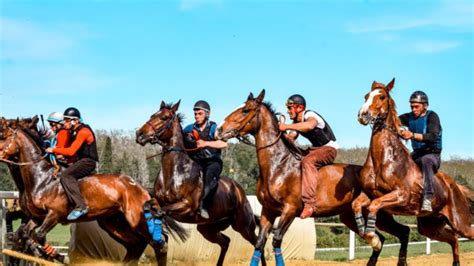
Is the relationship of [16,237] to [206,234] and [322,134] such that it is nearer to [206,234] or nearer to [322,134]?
[206,234]

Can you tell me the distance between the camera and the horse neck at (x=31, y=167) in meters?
12.8

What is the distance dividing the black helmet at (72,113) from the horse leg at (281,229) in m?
4.20

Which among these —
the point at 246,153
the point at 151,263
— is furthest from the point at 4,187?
the point at 151,263

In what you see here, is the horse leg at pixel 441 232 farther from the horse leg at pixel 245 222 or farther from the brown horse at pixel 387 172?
the horse leg at pixel 245 222

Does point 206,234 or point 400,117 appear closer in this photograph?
point 400,117

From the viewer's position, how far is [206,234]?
14.1 metres

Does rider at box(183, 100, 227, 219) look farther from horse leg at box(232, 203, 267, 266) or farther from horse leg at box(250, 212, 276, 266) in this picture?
horse leg at box(250, 212, 276, 266)

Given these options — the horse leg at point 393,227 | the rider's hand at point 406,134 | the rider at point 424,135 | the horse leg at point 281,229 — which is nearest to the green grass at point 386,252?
the horse leg at point 393,227

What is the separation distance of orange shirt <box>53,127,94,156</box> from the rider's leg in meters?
3.84

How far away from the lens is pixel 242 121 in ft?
38.7

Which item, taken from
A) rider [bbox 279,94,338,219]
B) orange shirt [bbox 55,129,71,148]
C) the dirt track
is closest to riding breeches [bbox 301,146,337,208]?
rider [bbox 279,94,338,219]

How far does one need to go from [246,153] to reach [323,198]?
26055 millimetres

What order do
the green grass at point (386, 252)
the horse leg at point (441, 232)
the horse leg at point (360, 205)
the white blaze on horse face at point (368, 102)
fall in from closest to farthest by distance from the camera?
1. the white blaze on horse face at point (368, 102)
2. the horse leg at point (360, 205)
3. the horse leg at point (441, 232)
4. the green grass at point (386, 252)

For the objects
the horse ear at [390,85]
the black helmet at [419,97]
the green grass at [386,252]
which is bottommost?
the green grass at [386,252]
